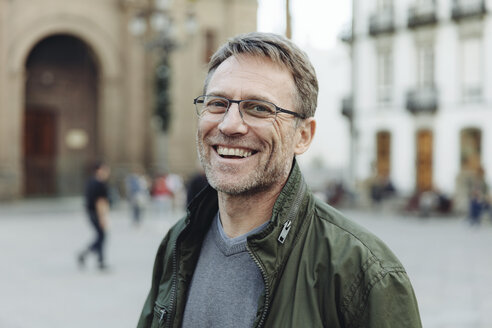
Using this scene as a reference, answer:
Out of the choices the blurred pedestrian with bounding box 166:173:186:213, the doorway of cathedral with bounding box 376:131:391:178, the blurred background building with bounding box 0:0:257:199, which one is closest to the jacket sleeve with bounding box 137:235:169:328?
the blurred pedestrian with bounding box 166:173:186:213

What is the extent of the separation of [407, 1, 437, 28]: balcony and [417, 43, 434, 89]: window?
1067 millimetres

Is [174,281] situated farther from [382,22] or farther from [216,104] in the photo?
[382,22]

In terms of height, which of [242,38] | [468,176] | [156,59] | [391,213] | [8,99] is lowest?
[391,213]

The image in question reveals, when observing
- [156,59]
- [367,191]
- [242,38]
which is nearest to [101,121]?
[156,59]

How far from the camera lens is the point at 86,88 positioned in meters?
27.9

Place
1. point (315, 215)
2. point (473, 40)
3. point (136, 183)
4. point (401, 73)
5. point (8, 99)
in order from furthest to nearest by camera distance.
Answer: point (401, 73) < point (473, 40) < point (8, 99) < point (136, 183) < point (315, 215)

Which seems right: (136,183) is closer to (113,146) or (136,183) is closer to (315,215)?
(113,146)

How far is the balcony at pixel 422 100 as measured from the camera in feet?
87.0

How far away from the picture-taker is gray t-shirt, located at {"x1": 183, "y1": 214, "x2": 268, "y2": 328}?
75.3 inches

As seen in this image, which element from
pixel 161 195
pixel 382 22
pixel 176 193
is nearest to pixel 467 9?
pixel 382 22

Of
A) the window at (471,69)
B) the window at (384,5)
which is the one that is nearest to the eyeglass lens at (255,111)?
the window at (471,69)

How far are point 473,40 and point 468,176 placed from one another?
6.18m

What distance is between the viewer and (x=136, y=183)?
17.0 metres

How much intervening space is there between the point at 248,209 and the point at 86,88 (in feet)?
89.6
